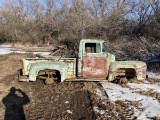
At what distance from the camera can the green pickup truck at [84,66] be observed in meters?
8.81

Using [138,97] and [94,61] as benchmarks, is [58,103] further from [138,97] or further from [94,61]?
[94,61]

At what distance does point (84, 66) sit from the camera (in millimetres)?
8867

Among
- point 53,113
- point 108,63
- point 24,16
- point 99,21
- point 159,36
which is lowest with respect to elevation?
point 53,113

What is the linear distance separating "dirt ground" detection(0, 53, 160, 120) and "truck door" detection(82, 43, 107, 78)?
1.39 feet

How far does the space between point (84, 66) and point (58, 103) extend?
233 centimetres

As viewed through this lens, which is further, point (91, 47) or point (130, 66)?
point (91, 47)

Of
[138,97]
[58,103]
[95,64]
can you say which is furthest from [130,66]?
[58,103]

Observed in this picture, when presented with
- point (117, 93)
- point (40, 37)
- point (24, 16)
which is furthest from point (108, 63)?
point (24, 16)

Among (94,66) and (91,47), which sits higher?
(91,47)

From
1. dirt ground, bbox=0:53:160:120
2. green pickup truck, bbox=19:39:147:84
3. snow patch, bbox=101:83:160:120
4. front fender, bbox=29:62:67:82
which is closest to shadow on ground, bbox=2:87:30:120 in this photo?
dirt ground, bbox=0:53:160:120

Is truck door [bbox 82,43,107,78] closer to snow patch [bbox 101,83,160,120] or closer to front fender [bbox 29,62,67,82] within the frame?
snow patch [bbox 101,83,160,120]

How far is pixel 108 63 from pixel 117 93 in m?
1.49

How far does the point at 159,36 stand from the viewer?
715 inches

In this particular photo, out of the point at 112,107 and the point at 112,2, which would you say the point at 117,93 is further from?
the point at 112,2
